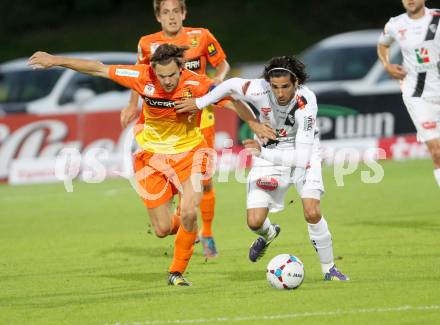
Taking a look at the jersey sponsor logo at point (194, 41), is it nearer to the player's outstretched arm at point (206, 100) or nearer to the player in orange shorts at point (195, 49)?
the player in orange shorts at point (195, 49)

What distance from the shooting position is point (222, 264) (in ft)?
36.1

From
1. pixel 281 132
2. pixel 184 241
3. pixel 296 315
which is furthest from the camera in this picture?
pixel 281 132

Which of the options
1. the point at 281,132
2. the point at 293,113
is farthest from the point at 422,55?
the point at 293,113

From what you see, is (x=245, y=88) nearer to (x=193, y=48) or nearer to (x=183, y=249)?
(x=183, y=249)

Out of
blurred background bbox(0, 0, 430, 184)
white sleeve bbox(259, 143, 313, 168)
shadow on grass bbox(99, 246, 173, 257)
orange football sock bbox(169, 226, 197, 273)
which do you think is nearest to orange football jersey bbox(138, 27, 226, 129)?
shadow on grass bbox(99, 246, 173, 257)

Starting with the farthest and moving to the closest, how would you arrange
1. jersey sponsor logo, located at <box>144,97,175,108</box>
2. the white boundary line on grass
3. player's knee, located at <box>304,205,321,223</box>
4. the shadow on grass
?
the shadow on grass → jersey sponsor logo, located at <box>144,97,175,108</box> → player's knee, located at <box>304,205,321,223</box> → the white boundary line on grass

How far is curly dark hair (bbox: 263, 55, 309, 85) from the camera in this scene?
9.61m

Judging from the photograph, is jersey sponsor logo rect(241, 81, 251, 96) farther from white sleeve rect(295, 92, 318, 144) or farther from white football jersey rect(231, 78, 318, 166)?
white sleeve rect(295, 92, 318, 144)

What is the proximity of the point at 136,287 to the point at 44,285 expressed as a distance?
0.86 metres

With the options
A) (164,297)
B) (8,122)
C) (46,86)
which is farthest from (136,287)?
(46,86)

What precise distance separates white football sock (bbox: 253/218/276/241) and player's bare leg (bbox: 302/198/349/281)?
2.52 ft

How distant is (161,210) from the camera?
10.4 meters

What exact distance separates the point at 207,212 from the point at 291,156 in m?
1.84

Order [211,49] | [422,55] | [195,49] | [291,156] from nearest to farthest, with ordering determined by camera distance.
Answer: [291,156]
[195,49]
[211,49]
[422,55]
